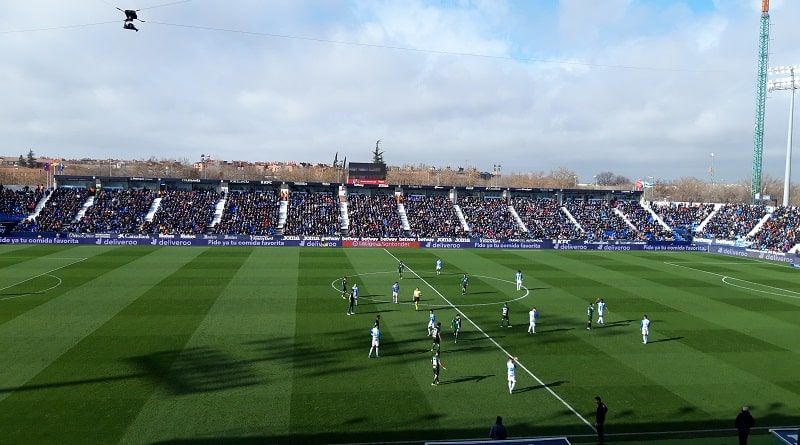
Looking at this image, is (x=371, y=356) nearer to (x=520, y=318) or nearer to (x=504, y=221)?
(x=520, y=318)

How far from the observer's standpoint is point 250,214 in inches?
2741

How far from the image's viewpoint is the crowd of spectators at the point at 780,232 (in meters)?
62.5

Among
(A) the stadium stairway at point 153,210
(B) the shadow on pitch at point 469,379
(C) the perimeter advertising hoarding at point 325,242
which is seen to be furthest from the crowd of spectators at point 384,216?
(B) the shadow on pitch at point 469,379

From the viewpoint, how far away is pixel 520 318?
28.7 meters

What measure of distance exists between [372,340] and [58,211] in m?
58.9

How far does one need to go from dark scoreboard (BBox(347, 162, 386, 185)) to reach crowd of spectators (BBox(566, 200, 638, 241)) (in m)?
28.4

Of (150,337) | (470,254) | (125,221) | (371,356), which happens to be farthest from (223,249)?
(371,356)

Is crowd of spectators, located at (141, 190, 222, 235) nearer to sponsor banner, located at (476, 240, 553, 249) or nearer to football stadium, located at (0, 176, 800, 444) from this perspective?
football stadium, located at (0, 176, 800, 444)

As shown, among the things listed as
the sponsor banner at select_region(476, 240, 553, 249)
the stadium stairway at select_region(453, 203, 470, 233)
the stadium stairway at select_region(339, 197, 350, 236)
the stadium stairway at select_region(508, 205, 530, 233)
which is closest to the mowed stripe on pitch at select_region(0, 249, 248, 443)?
the stadium stairway at select_region(339, 197, 350, 236)

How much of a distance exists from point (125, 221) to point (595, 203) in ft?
216

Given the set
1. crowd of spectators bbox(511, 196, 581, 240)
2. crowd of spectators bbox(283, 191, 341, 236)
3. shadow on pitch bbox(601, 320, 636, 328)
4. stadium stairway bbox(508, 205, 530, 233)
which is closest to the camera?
shadow on pitch bbox(601, 320, 636, 328)

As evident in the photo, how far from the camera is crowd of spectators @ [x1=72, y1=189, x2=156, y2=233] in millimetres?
62250

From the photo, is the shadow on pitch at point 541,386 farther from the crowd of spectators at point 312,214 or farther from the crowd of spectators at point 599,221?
the crowd of spectators at point 599,221

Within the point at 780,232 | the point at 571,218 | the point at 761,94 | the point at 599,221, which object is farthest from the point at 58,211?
the point at 761,94
